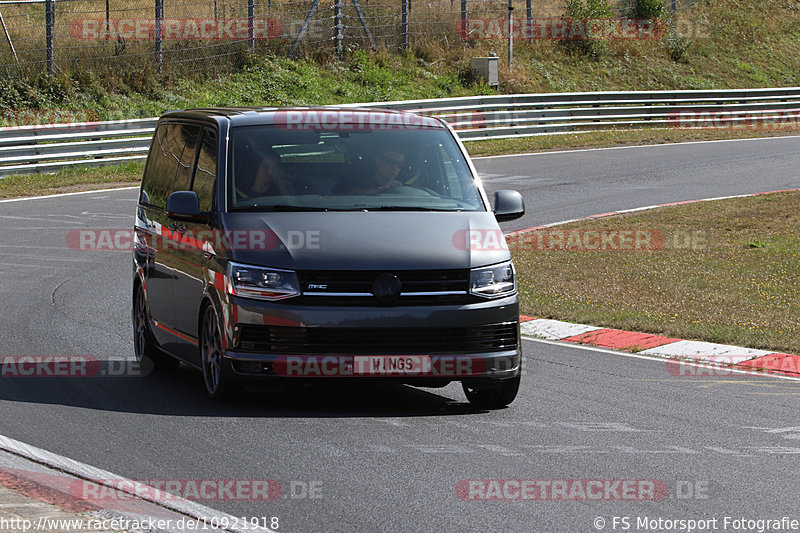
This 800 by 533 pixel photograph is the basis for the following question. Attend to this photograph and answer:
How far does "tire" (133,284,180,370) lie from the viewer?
32.7ft

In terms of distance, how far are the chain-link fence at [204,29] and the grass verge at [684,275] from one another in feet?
54.3

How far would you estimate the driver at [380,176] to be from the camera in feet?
28.3

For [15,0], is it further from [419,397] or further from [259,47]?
[419,397]

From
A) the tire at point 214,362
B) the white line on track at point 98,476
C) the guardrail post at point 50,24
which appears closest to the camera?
the white line on track at point 98,476

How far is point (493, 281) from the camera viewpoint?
26.3ft

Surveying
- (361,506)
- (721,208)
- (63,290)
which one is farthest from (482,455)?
(721,208)

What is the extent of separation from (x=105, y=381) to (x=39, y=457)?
239 centimetres

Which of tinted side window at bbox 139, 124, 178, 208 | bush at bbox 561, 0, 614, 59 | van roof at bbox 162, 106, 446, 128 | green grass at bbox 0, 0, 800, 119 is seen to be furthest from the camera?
bush at bbox 561, 0, 614, 59

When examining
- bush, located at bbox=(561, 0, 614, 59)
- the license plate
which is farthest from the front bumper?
bush, located at bbox=(561, 0, 614, 59)

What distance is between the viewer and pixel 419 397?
8836 millimetres

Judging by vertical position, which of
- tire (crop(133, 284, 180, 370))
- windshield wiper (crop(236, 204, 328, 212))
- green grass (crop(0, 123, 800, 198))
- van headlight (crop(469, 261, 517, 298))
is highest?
windshield wiper (crop(236, 204, 328, 212))

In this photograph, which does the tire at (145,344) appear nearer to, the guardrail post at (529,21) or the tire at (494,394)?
the tire at (494,394)

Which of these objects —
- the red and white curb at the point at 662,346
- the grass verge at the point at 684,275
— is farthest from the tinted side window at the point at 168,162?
the grass verge at the point at 684,275

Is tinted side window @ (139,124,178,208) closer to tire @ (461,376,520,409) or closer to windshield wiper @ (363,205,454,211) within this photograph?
windshield wiper @ (363,205,454,211)
